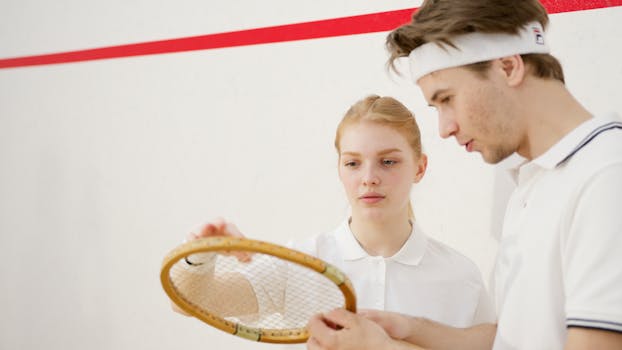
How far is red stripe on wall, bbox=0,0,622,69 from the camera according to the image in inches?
51.4

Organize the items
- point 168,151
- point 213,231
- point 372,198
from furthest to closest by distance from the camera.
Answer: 1. point 168,151
2. point 372,198
3. point 213,231

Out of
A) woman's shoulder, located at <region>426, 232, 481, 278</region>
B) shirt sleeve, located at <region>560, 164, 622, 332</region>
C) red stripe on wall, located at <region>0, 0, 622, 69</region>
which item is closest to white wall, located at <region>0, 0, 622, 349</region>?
red stripe on wall, located at <region>0, 0, 622, 69</region>

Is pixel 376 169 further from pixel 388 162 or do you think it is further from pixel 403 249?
pixel 403 249

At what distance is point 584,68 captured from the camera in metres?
1.27

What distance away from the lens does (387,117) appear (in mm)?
1241

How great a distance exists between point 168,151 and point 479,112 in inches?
49.6

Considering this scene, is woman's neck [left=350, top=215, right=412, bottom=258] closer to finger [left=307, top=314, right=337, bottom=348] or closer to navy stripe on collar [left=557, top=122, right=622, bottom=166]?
finger [left=307, top=314, right=337, bottom=348]

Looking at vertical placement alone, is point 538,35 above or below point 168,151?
above

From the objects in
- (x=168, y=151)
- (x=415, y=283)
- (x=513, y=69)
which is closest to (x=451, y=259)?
(x=415, y=283)

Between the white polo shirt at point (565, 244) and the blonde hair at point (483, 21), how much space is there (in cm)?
12

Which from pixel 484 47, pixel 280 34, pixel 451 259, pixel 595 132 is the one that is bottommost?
pixel 451 259

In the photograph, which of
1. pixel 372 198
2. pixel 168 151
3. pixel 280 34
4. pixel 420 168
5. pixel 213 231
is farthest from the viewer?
→ pixel 168 151

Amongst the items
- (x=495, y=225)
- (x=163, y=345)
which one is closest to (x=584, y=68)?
(x=495, y=225)

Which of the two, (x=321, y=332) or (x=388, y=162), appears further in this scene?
(x=388, y=162)
